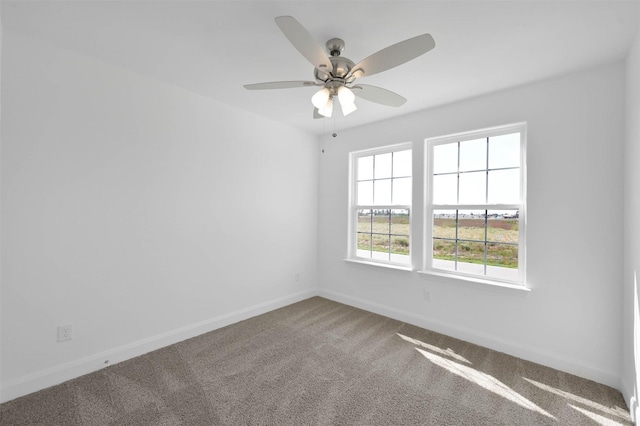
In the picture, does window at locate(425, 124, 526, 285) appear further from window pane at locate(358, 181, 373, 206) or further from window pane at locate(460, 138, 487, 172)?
window pane at locate(358, 181, 373, 206)

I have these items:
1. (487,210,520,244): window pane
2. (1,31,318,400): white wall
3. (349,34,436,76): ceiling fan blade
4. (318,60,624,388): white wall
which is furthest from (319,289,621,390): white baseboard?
(349,34,436,76): ceiling fan blade

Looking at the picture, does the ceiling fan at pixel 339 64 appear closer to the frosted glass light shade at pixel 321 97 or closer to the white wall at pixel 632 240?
the frosted glass light shade at pixel 321 97

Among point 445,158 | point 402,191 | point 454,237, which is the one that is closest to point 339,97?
point 445,158

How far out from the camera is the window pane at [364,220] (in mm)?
3732

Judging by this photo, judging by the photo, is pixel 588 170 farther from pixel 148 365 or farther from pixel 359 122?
pixel 148 365

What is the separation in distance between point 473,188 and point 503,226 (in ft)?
1.56

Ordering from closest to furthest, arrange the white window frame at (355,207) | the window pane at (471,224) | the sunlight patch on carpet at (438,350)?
the sunlight patch on carpet at (438,350)
the window pane at (471,224)
the white window frame at (355,207)

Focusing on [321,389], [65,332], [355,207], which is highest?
[355,207]

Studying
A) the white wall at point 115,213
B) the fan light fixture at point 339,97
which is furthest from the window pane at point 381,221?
the fan light fixture at point 339,97

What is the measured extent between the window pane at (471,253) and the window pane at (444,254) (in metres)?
0.07

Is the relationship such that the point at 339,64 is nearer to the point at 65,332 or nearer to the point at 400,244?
the point at 400,244

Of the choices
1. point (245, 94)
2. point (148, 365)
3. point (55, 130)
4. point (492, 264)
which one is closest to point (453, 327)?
point (492, 264)

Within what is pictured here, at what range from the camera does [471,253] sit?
2814 millimetres

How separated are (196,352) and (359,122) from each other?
315 centimetres
